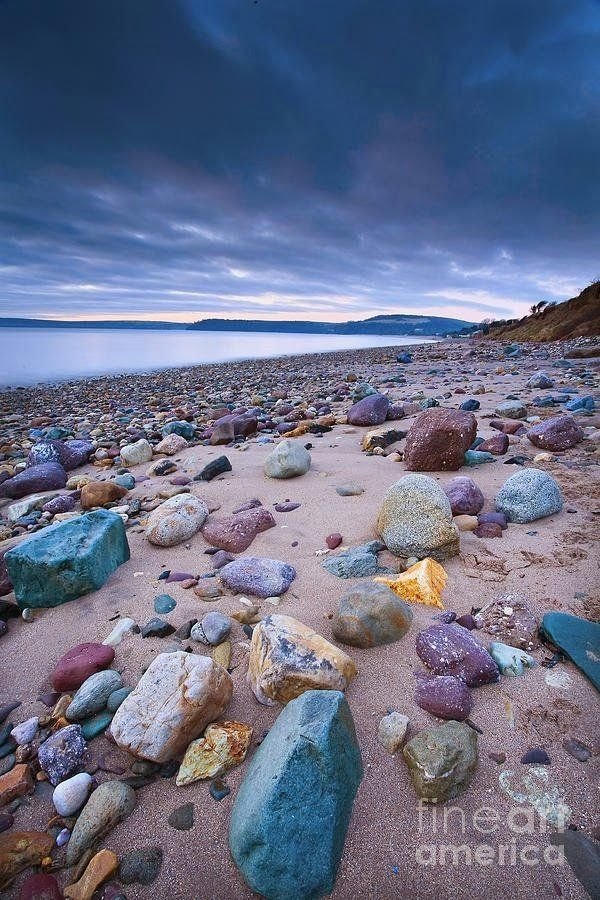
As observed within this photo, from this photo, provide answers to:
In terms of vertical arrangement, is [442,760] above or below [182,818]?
above

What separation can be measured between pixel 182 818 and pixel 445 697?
0.95 metres

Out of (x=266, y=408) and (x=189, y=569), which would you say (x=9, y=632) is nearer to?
(x=189, y=569)

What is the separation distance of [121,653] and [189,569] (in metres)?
0.72

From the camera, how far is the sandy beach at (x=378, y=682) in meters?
1.12

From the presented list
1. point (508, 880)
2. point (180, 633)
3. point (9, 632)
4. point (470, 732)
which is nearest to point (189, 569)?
point (180, 633)

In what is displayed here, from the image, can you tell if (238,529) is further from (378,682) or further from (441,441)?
(441,441)

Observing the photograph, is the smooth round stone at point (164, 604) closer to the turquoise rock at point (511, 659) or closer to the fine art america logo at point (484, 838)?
the fine art america logo at point (484, 838)

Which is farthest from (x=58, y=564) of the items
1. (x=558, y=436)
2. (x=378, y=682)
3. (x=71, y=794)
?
(x=558, y=436)

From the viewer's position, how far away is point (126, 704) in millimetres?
Answer: 1475

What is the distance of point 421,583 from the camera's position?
2061 millimetres

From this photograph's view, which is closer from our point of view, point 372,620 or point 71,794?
point 71,794

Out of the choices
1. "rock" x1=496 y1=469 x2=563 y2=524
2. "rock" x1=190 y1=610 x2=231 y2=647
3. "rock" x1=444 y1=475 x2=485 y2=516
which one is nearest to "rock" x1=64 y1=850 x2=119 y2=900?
"rock" x1=190 y1=610 x2=231 y2=647


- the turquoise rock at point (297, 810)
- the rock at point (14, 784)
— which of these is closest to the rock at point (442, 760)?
the turquoise rock at point (297, 810)

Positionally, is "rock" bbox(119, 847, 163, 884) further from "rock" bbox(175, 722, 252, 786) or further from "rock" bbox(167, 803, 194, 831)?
"rock" bbox(175, 722, 252, 786)
